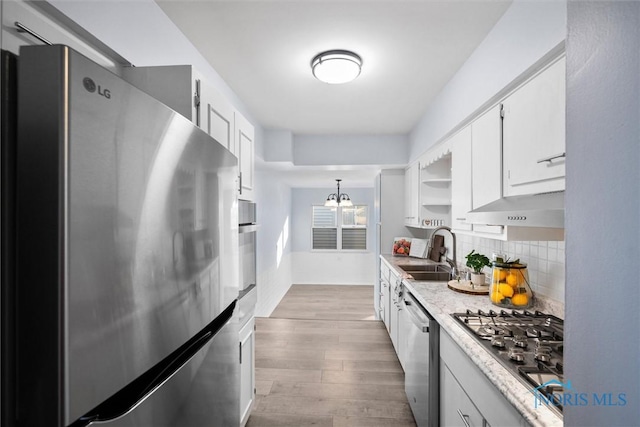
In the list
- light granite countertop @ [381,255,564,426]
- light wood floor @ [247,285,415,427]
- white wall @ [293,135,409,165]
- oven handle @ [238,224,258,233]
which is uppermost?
white wall @ [293,135,409,165]

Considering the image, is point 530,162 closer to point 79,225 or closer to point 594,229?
point 594,229

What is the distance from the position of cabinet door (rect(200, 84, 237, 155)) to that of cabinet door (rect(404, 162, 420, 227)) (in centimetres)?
258

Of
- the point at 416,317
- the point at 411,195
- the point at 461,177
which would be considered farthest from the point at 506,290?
the point at 411,195

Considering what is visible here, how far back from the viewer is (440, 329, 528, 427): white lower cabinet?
1041 mm

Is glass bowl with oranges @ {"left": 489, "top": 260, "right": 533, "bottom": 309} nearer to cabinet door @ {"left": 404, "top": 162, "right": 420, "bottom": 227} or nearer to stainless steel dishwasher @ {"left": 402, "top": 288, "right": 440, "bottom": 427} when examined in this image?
stainless steel dishwasher @ {"left": 402, "top": 288, "right": 440, "bottom": 427}

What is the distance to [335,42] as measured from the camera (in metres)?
1.91

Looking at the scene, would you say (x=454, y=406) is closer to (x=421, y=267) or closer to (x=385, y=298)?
(x=421, y=267)

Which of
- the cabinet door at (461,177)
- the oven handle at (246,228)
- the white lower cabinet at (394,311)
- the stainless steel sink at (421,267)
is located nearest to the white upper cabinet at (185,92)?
the oven handle at (246,228)

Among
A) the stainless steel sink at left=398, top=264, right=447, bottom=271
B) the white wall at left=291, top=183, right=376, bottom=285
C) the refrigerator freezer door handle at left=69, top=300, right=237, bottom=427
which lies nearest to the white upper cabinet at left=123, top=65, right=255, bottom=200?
the refrigerator freezer door handle at left=69, top=300, right=237, bottom=427

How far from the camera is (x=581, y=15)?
533mm

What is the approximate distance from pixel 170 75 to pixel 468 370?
5.42ft

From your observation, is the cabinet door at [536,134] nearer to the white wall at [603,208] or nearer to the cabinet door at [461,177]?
the cabinet door at [461,177]

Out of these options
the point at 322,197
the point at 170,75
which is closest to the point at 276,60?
the point at 170,75

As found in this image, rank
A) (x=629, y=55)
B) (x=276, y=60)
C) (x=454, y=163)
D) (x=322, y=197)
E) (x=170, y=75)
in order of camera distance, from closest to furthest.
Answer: (x=629, y=55) < (x=170, y=75) < (x=276, y=60) < (x=454, y=163) < (x=322, y=197)
